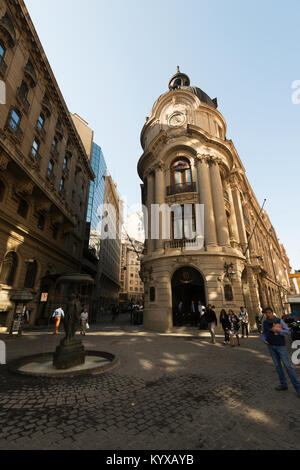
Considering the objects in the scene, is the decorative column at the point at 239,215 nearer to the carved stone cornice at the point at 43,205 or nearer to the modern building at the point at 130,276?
the carved stone cornice at the point at 43,205

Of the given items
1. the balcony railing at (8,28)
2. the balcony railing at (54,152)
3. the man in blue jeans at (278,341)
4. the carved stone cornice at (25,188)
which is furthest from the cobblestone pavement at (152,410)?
the balcony railing at (8,28)

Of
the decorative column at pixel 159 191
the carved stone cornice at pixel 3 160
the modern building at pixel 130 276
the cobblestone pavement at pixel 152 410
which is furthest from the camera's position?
the modern building at pixel 130 276

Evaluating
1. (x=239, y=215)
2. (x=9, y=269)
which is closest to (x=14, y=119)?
(x=9, y=269)

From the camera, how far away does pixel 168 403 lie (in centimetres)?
427

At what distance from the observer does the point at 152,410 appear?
395cm

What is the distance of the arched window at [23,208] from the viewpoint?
56.9 feet

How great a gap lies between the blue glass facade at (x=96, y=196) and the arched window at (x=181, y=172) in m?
23.1

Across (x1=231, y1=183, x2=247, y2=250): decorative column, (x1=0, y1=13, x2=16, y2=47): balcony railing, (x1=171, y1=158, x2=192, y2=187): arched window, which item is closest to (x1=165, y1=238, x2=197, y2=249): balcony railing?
(x1=171, y1=158, x2=192, y2=187): arched window

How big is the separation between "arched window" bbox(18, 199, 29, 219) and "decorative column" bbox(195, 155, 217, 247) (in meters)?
15.7

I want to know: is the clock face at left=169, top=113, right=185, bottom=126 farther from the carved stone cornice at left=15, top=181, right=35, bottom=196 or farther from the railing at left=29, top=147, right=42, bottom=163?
the carved stone cornice at left=15, top=181, right=35, bottom=196

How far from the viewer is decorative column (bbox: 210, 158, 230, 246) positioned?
1828cm
